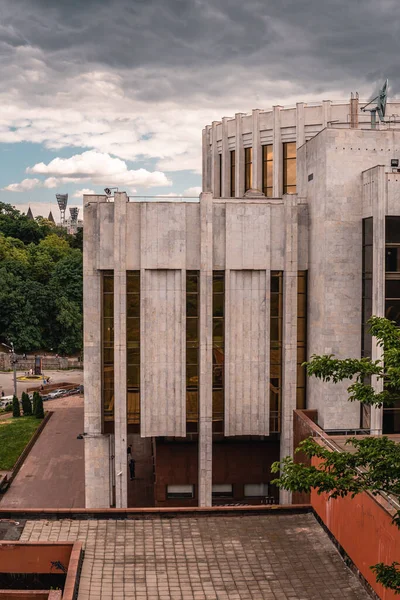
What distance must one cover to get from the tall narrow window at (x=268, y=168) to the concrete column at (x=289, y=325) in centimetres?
1228

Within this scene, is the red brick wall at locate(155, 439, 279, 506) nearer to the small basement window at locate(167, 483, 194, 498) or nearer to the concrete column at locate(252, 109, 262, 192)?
the small basement window at locate(167, 483, 194, 498)

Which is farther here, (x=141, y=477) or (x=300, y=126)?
(x=300, y=126)

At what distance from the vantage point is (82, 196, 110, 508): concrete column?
31.0 m

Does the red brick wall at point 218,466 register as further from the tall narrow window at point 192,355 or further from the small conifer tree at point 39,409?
the small conifer tree at point 39,409

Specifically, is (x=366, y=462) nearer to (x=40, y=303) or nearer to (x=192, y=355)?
(x=192, y=355)

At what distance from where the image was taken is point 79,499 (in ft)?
129

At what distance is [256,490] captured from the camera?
3312 centimetres

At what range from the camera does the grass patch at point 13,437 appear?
1921 inches

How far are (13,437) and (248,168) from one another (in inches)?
1232

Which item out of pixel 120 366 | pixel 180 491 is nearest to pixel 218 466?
pixel 180 491

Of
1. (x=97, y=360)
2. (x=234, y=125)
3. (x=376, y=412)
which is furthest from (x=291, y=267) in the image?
(x=234, y=125)

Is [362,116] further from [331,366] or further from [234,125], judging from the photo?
[331,366]

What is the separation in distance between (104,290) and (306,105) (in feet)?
73.1

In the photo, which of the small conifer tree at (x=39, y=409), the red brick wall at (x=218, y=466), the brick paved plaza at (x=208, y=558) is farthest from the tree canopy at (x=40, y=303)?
the brick paved plaza at (x=208, y=558)
